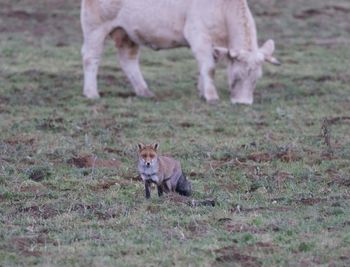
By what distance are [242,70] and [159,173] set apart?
6614 mm

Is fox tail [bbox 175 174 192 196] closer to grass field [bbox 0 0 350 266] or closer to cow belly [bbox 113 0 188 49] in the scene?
grass field [bbox 0 0 350 266]

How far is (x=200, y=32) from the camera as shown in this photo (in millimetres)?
15086

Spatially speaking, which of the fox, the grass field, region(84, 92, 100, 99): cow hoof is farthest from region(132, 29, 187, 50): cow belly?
the fox

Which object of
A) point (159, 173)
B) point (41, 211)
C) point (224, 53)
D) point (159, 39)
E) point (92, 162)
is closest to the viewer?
point (41, 211)

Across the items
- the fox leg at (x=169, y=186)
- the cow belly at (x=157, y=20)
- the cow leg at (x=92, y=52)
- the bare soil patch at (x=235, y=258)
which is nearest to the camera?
the bare soil patch at (x=235, y=258)

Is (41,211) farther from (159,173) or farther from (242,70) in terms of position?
(242,70)

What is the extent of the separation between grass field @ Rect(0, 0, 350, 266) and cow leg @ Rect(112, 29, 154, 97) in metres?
0.28

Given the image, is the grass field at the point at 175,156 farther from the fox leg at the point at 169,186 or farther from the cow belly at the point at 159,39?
the cow belly at the point at 159,39

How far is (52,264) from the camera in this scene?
267 inches

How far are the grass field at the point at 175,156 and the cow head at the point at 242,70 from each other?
213 mm

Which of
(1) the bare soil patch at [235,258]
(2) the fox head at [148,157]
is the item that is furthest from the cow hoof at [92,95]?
(1) the bare soil patch at [235,258]

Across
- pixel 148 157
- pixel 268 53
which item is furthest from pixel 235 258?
pixel 268 53

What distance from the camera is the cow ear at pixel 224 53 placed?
14938 mm

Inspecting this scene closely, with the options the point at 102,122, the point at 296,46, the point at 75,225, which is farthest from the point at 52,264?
the point at 296,46
